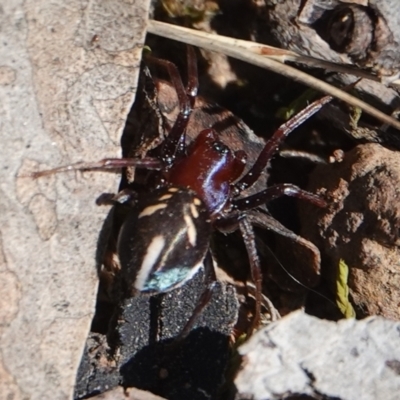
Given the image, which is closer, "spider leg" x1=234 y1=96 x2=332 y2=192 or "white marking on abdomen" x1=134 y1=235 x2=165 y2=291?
"white marking on abdomen" x1=134 y1=235 x2=165 y2=291

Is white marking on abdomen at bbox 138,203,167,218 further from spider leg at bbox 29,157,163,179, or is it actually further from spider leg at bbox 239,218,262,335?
spider leg at bbox 239,218,262,335

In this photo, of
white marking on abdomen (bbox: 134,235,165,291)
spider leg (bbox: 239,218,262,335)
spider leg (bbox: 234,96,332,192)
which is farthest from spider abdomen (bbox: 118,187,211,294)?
spider leg (bbox: 234,96,332,192)

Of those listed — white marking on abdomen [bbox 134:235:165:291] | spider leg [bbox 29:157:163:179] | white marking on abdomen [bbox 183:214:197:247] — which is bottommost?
white marking on abdomen [bbox 134:235:165:291]

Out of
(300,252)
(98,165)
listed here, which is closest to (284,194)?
(300,252)

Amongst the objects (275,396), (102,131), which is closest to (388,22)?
(102,131)

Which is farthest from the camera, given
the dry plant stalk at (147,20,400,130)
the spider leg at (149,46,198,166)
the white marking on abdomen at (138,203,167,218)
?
the spider leg at (149,46,198,166)

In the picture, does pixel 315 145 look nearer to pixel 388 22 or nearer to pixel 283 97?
pixel 283 97
